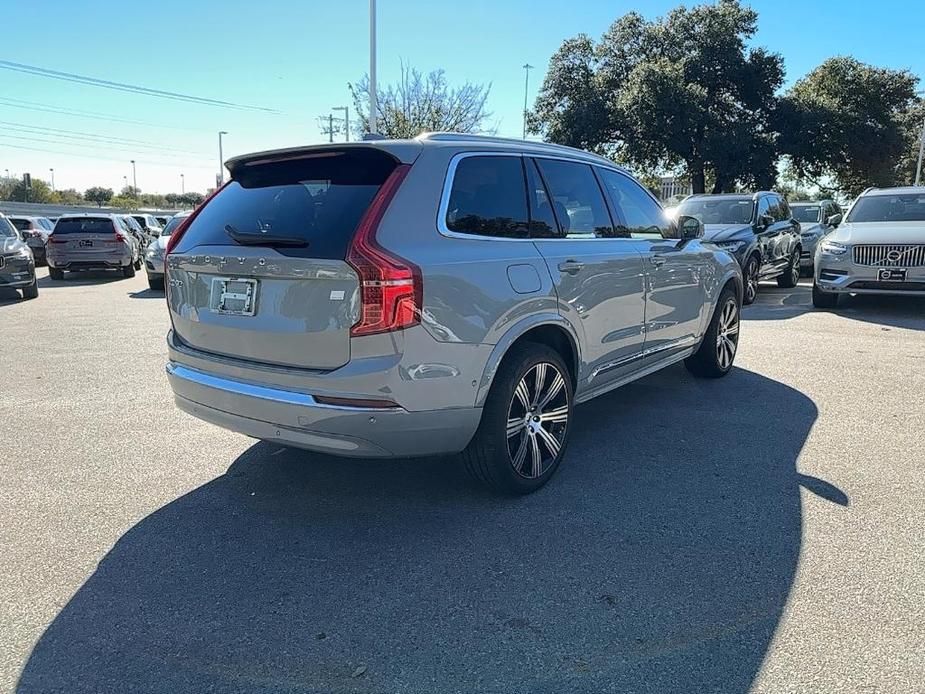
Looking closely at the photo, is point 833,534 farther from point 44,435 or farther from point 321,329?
point 44,435

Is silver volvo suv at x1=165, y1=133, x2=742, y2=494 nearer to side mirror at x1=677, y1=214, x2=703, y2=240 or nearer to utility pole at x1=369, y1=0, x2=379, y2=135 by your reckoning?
side mirror at x1=677, y1=214, x2=703, y2=240

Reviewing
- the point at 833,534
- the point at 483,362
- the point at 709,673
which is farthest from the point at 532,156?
the point at 709,673

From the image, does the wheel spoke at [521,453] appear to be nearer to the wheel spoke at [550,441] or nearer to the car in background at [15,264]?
the wheel spoke at [550,441]

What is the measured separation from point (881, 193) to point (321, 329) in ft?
35.7

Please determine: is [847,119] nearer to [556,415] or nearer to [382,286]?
[556,415]

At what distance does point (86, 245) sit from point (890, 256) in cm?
1590

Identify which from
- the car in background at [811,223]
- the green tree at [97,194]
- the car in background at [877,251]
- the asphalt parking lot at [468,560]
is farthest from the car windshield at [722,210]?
the green tree at [97,194]

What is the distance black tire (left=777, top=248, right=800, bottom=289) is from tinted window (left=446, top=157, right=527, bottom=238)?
37.1 feet

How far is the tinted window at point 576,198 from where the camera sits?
409 centimetres

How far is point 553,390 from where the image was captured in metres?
3.88

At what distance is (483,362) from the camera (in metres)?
3.30

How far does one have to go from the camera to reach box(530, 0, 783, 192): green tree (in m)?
26.2

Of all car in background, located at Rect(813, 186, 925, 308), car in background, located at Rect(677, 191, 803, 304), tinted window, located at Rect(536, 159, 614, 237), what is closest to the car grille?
car in background, located at Rect(813, 186, 925, 308)

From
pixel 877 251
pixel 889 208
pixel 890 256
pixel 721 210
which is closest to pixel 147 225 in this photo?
pixel 721 210
